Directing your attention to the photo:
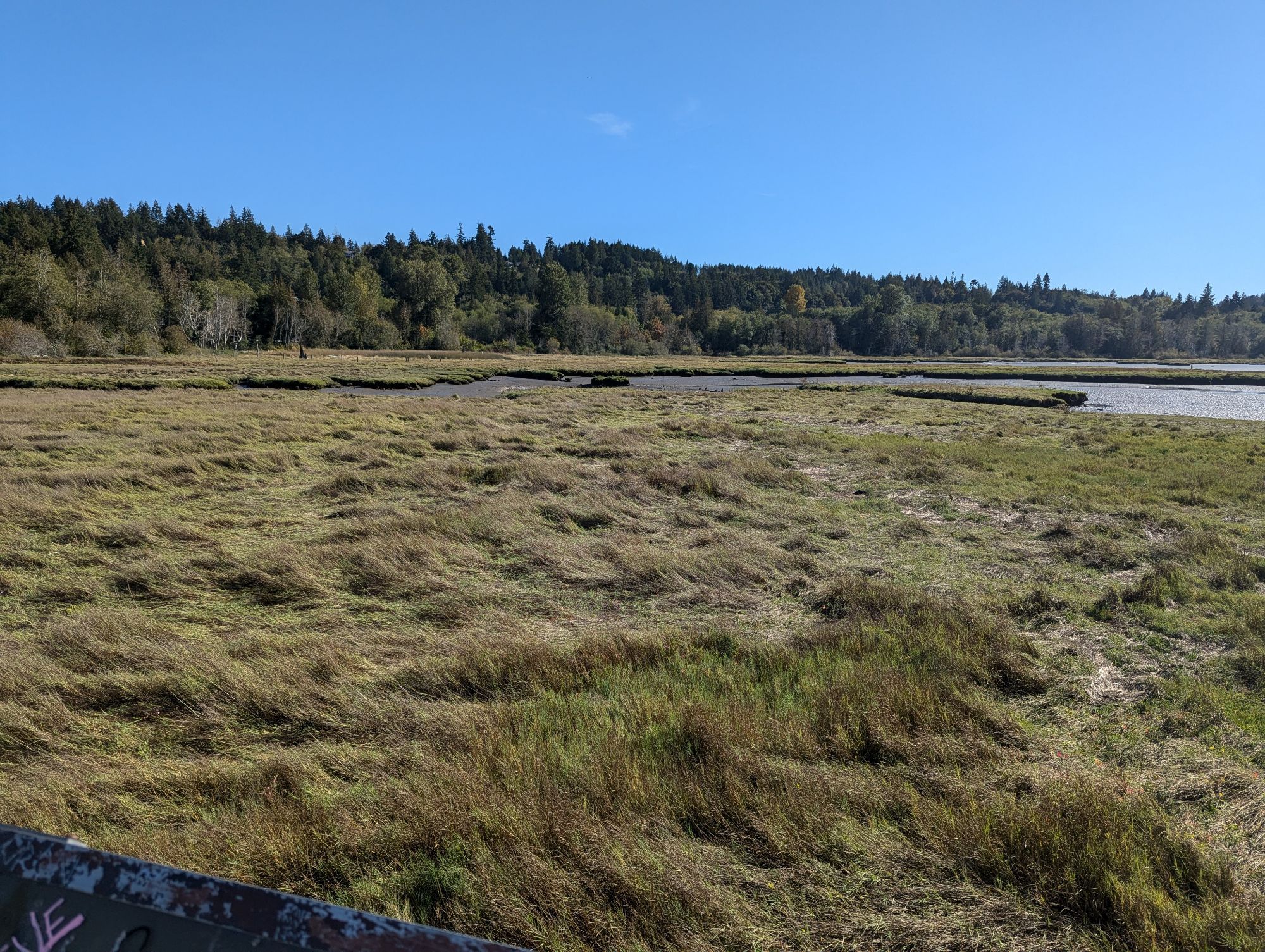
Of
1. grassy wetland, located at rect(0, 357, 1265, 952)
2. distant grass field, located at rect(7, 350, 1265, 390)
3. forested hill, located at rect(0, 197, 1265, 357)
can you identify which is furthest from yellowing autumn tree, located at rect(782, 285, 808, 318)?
grassy wetland, located at rect(0, 357, 1265, 952)

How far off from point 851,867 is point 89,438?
23152 millimetres

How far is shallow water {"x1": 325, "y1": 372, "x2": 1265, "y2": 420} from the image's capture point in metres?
44.0

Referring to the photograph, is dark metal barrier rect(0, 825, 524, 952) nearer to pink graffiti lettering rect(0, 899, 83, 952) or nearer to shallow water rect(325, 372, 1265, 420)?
pink graffiti lettering rect(0, 899, 83, 952)

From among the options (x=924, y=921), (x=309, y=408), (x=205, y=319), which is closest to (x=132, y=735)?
(x=924, y=921)

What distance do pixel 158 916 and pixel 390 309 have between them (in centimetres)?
14390

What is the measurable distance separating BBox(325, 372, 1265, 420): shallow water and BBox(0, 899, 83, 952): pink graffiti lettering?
43211 mm

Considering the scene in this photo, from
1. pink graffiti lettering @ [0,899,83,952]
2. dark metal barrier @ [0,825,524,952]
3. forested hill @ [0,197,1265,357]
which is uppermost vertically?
forested hill @ [0,197,1265,357]

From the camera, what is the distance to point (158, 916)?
1525 mm

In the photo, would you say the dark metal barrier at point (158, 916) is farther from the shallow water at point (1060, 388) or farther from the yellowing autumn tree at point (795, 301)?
the yellowing autumn tree at point (795, 301)

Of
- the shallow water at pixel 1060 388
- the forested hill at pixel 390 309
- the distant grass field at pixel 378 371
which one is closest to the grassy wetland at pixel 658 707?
the shallow water at pixel 1060 388

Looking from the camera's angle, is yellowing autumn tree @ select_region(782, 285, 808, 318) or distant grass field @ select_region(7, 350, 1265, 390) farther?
yellowing autumn tree @ select_region(782, 285, 808, 318)

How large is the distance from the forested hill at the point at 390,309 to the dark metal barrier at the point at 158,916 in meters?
83.4

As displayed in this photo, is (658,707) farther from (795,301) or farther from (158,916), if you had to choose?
(795,301)

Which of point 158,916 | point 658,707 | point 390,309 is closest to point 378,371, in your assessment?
point 658,707
